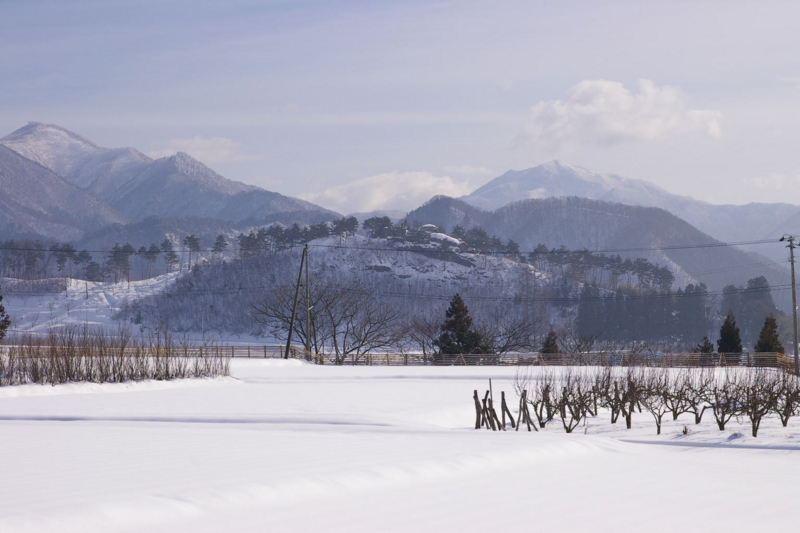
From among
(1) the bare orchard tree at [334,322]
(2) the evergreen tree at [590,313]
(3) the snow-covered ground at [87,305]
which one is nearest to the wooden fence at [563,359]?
(1) the bare orchard tree at [334,322]

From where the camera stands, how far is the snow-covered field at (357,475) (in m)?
8.95

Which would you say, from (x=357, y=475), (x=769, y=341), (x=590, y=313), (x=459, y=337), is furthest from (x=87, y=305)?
(x=357, y=475)

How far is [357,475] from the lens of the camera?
11016mm

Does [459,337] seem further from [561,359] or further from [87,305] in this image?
[87,305]

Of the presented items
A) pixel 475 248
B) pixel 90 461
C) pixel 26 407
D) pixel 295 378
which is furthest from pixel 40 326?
pixel 90 461

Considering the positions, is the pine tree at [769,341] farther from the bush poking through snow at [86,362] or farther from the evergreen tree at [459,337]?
the bush poking through snow at [86,362]

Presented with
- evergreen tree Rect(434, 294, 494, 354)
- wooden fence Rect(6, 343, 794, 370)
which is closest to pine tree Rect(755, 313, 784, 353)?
wooden fence Rect(6, 343, 794, 370)

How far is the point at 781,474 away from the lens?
1348 centimetres

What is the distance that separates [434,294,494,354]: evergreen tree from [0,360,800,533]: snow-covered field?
35.2m

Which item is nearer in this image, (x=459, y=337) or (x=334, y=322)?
(x=459, y=337)

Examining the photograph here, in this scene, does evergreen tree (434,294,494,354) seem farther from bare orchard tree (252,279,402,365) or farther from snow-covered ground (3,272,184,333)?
snow-covered ground (3,272,184,333)

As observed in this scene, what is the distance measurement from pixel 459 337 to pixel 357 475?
45.6 meters

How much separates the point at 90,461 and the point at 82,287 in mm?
150494

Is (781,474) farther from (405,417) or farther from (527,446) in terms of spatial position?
(405,417)
